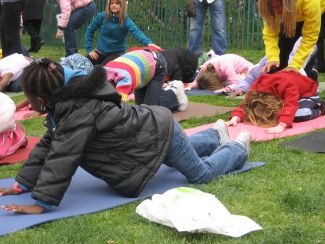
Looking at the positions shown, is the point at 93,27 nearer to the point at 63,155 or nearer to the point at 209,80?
the point at 209,80

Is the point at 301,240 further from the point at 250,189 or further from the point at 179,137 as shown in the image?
the point at 179,137

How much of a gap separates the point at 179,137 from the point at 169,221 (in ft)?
2.85

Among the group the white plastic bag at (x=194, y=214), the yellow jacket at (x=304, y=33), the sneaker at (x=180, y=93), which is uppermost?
the yellow jacket at (x=304, y=33)

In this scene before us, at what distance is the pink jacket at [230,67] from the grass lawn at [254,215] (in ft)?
13.1

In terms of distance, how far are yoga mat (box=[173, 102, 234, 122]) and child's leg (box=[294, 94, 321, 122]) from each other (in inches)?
39.8

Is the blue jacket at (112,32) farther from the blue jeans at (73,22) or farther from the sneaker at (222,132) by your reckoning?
the sneaker at (222,132)

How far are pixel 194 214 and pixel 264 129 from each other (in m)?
2.81

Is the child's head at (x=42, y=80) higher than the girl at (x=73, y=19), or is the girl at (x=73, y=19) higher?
the child's head at (x=42, y=80)

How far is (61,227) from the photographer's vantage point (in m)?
3.34

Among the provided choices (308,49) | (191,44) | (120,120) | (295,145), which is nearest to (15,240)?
(120,120)

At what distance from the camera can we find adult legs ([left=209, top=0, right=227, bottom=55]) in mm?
10281

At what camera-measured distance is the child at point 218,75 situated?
28.2ft

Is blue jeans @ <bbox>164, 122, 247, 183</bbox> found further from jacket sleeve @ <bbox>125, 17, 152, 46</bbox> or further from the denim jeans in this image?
jacket sleeve @ <bbox>125, 17, 152, 46</bbox>

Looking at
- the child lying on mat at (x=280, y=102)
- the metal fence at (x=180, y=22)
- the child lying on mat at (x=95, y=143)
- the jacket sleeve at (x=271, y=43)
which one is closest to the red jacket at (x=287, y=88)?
the child lying on mat at (x=280, y=102)
